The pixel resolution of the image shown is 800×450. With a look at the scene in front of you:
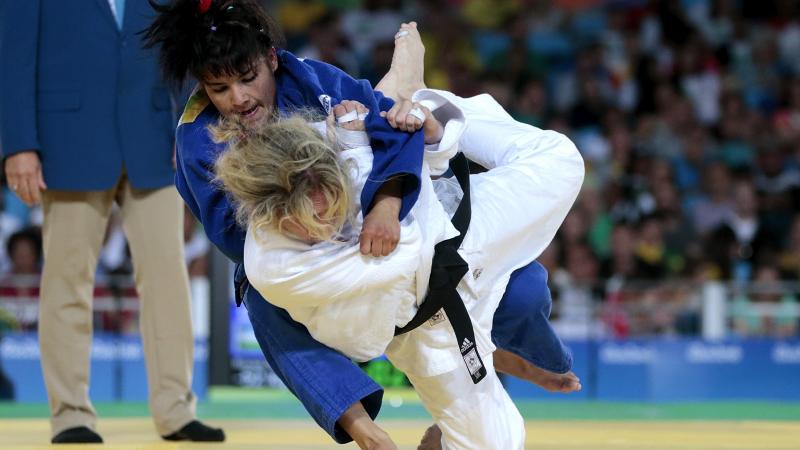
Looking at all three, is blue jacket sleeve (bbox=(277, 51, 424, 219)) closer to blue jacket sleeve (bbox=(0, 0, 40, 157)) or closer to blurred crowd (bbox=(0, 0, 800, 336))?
blue jacket sleeve (bbox=(0, 0, 40, 157))

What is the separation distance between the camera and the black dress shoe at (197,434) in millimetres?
3889

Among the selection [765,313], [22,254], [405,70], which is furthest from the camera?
[22,254]

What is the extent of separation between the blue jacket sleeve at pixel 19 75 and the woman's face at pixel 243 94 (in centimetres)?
113

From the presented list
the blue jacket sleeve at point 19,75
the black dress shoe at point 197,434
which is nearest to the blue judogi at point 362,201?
the black dress shoe at point 197,434

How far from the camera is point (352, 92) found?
10.1ft

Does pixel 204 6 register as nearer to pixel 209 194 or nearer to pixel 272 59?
pixel 272 59

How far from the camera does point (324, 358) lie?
9.51 feet

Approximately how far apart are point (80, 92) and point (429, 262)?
173 centimetres

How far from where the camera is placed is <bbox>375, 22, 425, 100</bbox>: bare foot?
3234 mm

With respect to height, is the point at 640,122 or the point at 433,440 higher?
the point at 640,122

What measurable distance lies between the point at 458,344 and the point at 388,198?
45 cm

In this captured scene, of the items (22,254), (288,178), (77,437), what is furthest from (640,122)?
(288,178)

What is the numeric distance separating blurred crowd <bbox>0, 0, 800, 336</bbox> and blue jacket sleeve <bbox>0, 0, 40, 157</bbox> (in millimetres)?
3995

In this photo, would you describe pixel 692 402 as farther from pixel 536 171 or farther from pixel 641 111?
pixel 536 171
